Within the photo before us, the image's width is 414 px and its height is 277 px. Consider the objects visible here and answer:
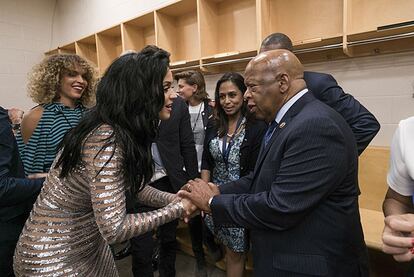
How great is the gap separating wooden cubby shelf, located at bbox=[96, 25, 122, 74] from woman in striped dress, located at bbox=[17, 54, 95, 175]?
2.45m

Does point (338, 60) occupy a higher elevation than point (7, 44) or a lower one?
lower

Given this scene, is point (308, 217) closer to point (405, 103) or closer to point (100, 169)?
point (100, 169)

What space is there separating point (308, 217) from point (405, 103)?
1.59m

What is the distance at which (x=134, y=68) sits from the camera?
1.04 m

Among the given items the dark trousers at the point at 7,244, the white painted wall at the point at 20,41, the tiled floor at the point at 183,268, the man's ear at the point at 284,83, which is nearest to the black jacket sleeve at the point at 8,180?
the dark trousers at the point at 7,244

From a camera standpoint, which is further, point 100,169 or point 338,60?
point 338,60

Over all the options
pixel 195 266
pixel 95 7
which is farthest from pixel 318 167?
pixel 95 7

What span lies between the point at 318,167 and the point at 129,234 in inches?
25.6

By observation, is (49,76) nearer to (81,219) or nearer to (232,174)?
(81,219)

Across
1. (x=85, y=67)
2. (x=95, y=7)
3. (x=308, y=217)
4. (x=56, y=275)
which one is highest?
(x=95, y=7)

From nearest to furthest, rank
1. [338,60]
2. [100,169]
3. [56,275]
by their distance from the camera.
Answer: [100,169] → [56,275] → [338,60]

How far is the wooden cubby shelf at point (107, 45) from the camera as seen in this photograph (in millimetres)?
4148

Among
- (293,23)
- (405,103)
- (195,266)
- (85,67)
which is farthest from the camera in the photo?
(195,266)

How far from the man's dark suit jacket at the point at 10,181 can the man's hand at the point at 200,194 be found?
0.67 meters
